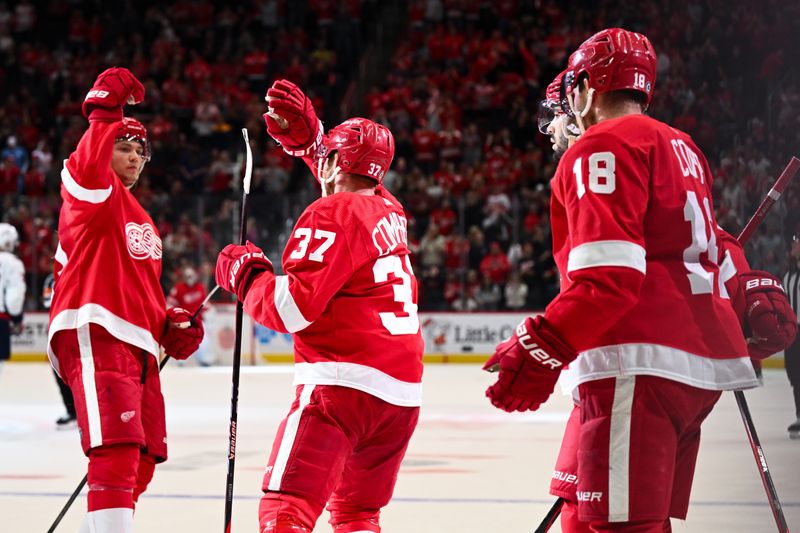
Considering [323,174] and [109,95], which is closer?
[323,174]

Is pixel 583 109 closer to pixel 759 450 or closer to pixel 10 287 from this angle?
pixel 759 450

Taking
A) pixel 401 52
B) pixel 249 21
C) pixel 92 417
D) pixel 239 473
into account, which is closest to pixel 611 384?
pixel 92 417

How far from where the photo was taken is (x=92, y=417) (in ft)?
12.4

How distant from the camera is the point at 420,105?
66.6ft

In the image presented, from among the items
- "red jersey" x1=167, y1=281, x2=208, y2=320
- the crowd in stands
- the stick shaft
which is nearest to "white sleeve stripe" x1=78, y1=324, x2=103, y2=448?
the stick shaft

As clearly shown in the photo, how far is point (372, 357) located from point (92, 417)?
95 cm

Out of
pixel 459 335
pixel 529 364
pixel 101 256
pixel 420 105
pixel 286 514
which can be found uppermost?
pixel 420 105

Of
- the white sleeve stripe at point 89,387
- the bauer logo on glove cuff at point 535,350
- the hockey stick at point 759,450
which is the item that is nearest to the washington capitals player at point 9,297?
the white sleeve stripe at point 89,387

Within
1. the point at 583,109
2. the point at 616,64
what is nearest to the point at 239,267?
the point at 583,109

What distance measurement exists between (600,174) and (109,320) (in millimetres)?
1923

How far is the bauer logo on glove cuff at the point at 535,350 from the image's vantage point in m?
2.55

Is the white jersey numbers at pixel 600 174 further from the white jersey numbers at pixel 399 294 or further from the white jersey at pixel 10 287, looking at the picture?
the white jersey at pixel 10 287

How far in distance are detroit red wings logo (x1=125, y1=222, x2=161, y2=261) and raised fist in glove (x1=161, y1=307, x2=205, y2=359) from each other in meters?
0.21

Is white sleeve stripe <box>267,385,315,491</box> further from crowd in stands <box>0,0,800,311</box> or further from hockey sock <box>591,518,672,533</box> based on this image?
crowd in stands <box>0,0,800,311</box>
